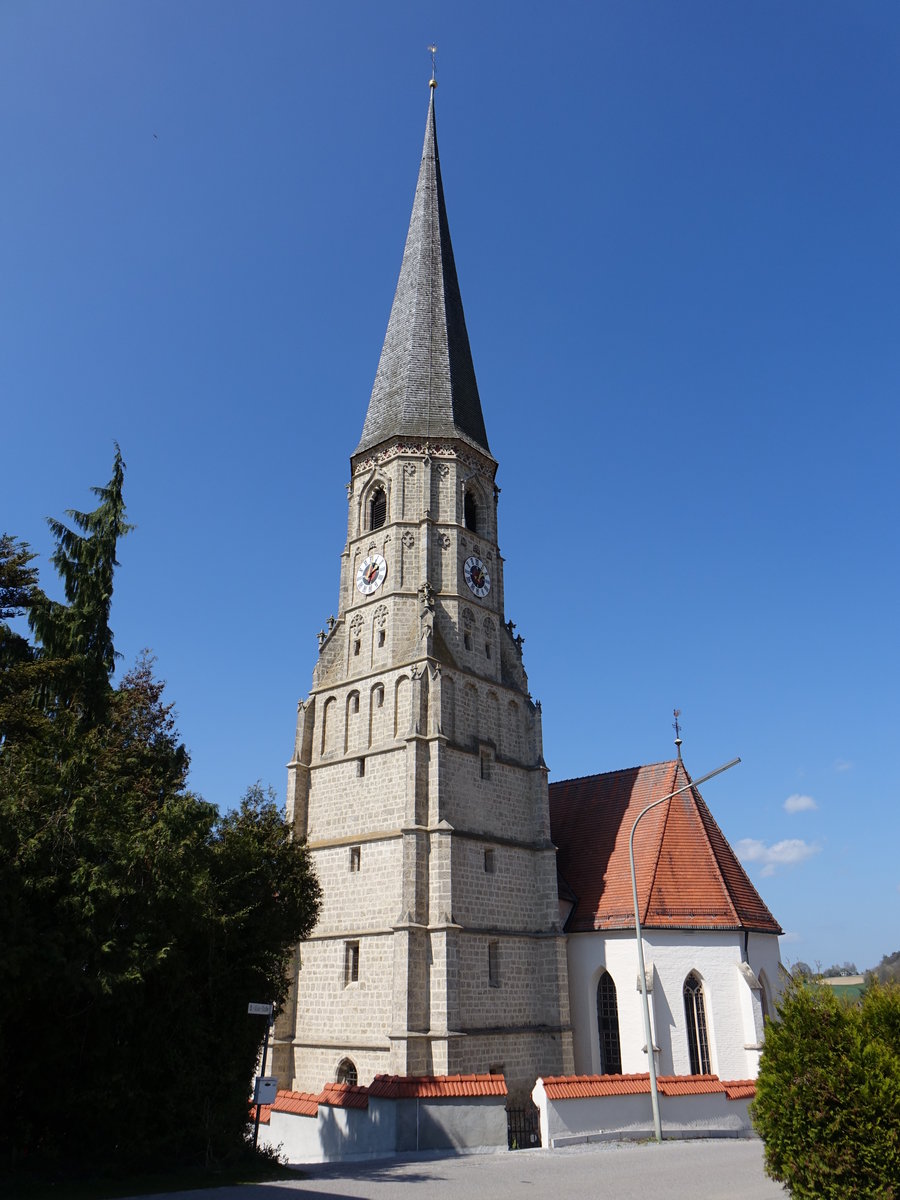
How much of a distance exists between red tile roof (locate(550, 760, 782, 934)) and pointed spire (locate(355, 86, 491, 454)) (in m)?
13.9

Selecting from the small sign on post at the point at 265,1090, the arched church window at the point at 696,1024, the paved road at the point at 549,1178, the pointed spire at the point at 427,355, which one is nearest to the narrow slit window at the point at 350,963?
the paved road at the point at 549,1178

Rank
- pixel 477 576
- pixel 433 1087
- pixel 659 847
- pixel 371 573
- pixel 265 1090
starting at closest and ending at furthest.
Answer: pixel 265 1090 → pixel 433 1087 → pixel 659 847 → pixel 371 573 → pixel 477 576

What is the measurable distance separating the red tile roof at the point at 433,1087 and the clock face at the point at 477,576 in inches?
646

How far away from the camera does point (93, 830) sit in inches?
588

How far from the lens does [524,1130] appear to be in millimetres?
18656

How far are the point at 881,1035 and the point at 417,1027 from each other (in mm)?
14445

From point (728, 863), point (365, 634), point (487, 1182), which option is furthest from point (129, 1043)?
point (728, 863)

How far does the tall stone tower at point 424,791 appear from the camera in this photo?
24.8 meters

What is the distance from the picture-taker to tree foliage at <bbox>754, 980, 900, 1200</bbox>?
11.0m

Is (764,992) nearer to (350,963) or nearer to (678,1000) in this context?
(678,1000)

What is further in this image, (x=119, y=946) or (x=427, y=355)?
(x=427, y=355)

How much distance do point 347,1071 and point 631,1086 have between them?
9256mm

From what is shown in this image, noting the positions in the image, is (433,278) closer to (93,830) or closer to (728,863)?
(728,863)

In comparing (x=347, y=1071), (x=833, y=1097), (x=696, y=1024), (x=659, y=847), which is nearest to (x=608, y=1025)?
(x=696, y=1024)
